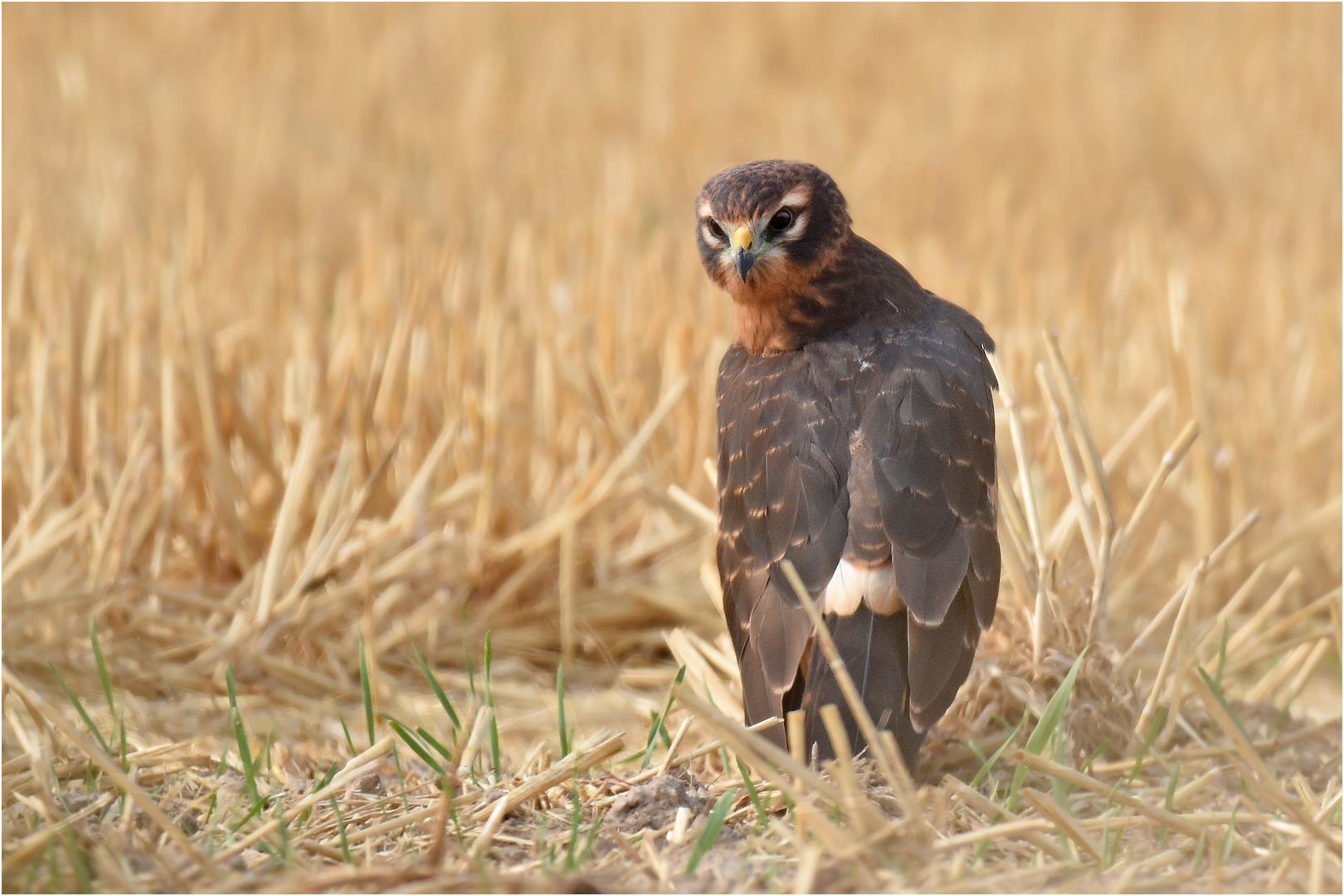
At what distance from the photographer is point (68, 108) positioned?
806cm

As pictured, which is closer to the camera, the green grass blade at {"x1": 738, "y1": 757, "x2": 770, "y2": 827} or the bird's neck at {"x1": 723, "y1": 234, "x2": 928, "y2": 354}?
the green grass blade at {"x1": 738, "y1": 757, "x2": 770, "y2": 827}

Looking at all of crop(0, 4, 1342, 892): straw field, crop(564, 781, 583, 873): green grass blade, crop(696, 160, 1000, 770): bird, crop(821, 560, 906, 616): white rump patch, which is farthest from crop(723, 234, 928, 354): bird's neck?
crop(564, 781, 583, 873): green grass blade

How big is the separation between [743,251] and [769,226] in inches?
4.1

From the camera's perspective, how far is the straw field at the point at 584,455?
236 centimetres

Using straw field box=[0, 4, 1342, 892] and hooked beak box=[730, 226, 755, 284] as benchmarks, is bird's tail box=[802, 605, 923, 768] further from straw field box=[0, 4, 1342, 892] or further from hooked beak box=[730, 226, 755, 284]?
hooked beak box=[730, 226, 755, 284]

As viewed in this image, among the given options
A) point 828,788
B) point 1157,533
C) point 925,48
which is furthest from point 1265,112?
point 828,788

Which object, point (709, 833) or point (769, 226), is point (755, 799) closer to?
point (709, 833)

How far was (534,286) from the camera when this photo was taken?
227 inches

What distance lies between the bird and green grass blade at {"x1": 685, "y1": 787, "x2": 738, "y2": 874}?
0.41 meters

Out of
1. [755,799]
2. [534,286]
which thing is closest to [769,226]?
[755,799]

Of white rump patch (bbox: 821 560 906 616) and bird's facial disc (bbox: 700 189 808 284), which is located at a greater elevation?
bird's facial disc (bbox: 700 189 808 284)

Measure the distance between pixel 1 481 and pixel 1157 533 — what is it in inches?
142

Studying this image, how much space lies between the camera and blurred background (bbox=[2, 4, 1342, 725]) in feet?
13.3

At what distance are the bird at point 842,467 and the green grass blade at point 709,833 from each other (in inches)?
16.2
